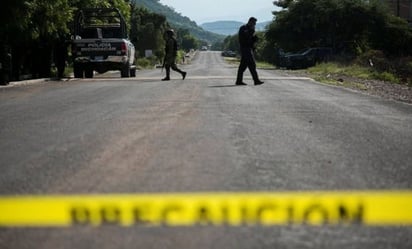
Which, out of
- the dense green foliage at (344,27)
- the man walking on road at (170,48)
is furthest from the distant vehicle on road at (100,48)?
the dense green foliage at (344,27)

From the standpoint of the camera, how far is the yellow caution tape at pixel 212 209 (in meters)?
4.05

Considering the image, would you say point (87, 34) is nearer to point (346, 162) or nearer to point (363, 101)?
point (363, 101)

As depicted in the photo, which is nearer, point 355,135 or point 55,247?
point 55,247

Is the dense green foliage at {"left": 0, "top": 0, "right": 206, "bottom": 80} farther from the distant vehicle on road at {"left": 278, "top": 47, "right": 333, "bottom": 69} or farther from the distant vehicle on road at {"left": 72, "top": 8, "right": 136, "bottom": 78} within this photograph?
the distant vehicle on road at {"left": 278, "top": 47, "right": 333, "bottom": 69}

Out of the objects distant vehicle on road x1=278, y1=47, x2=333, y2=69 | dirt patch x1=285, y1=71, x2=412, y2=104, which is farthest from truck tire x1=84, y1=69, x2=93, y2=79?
distant vehicle on road x1=278, y1=47, x2=333, y2=69

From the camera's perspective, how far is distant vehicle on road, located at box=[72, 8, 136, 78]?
2250cm

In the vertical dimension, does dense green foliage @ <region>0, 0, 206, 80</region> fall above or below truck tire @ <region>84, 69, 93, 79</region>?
above

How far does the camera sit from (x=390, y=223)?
13.3ft

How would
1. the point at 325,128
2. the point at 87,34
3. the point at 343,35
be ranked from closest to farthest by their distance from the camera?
the point at 325,128 → the point at 87,34 → the point at 343,35

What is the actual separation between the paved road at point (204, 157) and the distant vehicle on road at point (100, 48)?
11.5 meters

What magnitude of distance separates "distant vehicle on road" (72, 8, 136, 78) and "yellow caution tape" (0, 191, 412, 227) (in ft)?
59.9

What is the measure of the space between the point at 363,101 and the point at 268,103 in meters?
2.18

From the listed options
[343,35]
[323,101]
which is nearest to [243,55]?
[323,101]

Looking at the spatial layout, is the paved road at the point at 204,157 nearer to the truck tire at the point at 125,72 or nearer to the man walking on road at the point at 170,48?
the man walking on road at the point at 170,48
